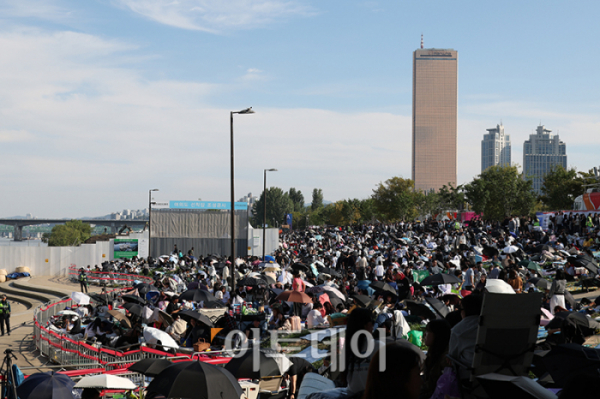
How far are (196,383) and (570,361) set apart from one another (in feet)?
14.7

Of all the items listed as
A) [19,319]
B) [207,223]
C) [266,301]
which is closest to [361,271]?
[266,301]

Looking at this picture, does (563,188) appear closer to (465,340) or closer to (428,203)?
(428,203)

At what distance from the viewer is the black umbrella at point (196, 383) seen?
712 cm

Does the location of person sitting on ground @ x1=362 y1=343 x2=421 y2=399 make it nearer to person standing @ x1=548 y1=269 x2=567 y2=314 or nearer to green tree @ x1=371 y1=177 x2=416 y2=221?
person standing @ x1=548 y1=269 x2=567 y2=314

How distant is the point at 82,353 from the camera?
14047mm

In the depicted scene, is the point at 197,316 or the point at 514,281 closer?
the point at 197,316

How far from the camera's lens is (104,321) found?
51.7 feet

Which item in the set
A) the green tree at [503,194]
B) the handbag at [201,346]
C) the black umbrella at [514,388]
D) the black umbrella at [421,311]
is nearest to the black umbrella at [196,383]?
the black umbrella at [514,388]

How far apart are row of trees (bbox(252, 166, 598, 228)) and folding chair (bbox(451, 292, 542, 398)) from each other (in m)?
62.2

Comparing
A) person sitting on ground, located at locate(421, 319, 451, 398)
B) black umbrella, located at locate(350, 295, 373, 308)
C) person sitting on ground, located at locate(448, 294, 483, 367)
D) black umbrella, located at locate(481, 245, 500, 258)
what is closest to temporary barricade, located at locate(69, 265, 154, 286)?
black umbrella, located at locate(481, 245, 500, 258)

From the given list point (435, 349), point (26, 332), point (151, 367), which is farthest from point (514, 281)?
point (26, 332)

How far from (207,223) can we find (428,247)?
99.0ft

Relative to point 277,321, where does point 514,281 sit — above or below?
above

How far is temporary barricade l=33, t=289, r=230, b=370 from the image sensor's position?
437 inches
